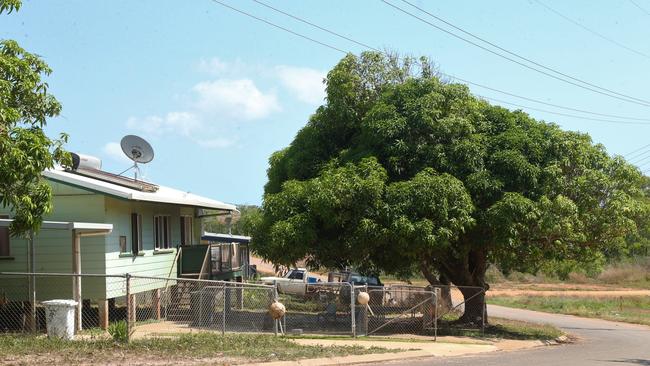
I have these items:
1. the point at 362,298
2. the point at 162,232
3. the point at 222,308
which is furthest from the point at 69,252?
the point at 362,298

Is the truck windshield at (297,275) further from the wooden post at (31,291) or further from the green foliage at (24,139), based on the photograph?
the green foliage at (24,139)

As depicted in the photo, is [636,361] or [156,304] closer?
[636,361]

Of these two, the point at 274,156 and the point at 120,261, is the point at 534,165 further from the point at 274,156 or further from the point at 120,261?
the point at 120,261

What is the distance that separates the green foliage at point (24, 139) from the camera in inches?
488

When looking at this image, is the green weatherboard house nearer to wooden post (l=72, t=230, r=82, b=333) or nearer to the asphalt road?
wooden post (l=72, t=230, r=82, b=333)

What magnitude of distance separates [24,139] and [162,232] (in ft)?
41.5

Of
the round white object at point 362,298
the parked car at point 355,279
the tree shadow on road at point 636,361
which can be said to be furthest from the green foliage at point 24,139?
the parked car at point 355,279

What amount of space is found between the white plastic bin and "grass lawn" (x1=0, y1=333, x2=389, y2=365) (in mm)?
305

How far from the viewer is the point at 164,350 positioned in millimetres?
14281

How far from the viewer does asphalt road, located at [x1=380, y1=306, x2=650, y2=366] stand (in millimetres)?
16562

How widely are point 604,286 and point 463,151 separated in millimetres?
48485

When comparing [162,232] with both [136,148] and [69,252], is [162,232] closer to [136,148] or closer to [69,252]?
[136,148]

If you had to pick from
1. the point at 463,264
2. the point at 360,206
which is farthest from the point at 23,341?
the point at 463,264

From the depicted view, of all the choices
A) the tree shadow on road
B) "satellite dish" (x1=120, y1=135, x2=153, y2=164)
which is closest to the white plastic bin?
"satellite dish" (x1=120, y1=135, x2=153, y2=164)
